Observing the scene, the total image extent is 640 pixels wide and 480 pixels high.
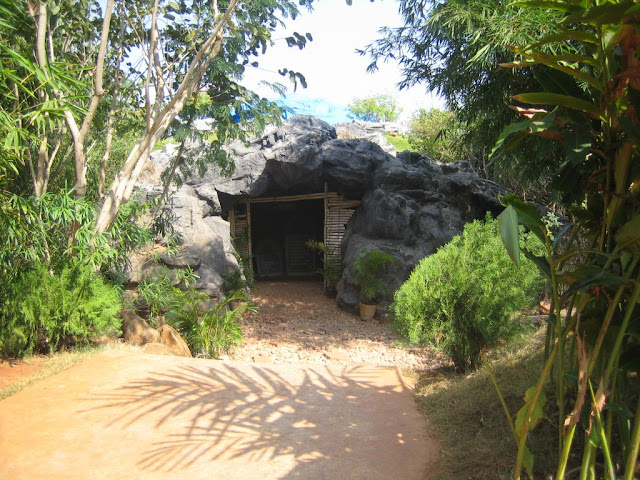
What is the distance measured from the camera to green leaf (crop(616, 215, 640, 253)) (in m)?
1.69

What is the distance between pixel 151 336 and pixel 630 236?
5114 millimetres

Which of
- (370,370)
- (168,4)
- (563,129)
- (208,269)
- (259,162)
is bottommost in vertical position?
(370,370)

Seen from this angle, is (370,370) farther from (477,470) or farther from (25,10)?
(25,10)

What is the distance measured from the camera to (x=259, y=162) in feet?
34.1

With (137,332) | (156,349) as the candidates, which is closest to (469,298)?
(156,349)

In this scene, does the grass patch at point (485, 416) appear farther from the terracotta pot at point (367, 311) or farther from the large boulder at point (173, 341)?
the terracotta pot at point (367, 311)

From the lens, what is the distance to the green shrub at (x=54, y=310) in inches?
184

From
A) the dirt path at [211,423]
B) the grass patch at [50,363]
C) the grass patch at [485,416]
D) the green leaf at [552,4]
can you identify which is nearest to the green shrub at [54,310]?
the grass patch at [50,363]

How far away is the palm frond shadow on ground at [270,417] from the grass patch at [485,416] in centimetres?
23

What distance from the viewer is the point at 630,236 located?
1.71 m

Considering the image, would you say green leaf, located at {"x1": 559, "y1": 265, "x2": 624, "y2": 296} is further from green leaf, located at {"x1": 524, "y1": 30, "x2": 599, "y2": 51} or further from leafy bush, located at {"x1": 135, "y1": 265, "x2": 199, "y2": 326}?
leafy bush, located at {"x1": 135, "y1": 265, "x2": 199, "y2": 326}

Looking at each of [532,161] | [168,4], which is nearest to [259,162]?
[168,4]

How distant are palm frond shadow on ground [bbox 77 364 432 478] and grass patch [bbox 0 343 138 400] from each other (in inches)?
30.7

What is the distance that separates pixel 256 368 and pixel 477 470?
2297 mm
